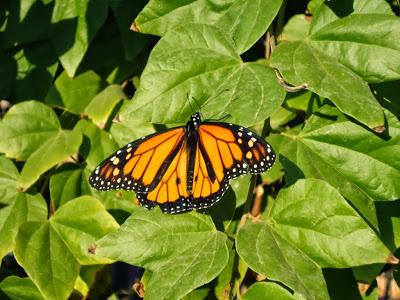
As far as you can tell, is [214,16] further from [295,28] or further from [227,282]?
[227,282]

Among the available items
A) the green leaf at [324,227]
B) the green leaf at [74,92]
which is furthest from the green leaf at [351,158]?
the green leaf at [74,92]

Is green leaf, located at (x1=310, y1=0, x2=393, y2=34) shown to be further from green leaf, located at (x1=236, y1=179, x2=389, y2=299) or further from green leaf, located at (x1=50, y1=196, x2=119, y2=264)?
green leaf, located at (x1=50, y1=196, x2=119, y2=264)

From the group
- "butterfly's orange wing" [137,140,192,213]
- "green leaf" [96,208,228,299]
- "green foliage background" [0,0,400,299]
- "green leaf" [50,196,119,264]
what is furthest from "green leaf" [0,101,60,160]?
"green leaf" [96,208,228,299]

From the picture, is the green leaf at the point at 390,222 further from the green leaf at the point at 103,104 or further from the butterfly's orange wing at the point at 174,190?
the green leaf at the point at 103,104

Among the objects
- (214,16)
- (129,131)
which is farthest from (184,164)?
(214,16)

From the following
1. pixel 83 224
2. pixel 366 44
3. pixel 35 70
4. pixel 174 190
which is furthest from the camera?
pixel 35 70
